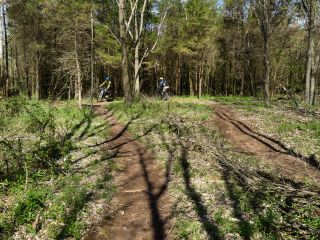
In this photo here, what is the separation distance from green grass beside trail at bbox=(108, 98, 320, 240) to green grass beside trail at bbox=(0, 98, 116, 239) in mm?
1985

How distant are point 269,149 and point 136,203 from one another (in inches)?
246

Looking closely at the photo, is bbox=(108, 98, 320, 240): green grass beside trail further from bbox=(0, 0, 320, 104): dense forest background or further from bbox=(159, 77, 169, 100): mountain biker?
bbox=(0, 0, 320, 104): dense forest background

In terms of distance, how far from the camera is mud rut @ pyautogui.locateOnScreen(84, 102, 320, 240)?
7.41 metres

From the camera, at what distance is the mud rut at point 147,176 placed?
24.3 ft

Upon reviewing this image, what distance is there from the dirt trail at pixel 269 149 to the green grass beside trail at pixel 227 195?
483 mm

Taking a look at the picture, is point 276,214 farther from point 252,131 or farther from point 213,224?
point 252,131

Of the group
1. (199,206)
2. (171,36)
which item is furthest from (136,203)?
(171,36)

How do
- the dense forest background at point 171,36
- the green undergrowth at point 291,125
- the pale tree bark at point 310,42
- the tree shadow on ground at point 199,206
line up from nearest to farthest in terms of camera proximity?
1. the tree shadow on ground at point 199,206
2. the green undergrowth at point 291,125
3. the pale tree bark at point 310,42
4. the dense forest background at point 171,36

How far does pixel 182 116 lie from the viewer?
1738 cm

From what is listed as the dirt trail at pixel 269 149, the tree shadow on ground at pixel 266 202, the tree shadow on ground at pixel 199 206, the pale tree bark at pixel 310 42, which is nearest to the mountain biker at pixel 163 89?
the dirt trail at pixel 269 149

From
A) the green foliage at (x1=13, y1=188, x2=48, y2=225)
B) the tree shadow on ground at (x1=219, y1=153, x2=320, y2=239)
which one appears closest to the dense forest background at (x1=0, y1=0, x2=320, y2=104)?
the tree shadow on ground at (x1=219, y1=153, x2=320, y2=239)

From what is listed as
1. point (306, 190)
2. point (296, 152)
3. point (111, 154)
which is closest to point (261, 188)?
point (306, 190)

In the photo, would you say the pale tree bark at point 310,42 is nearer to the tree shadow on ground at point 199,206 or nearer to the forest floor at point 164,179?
the forest floor at point 164,179

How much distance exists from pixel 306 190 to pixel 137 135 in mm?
7926
